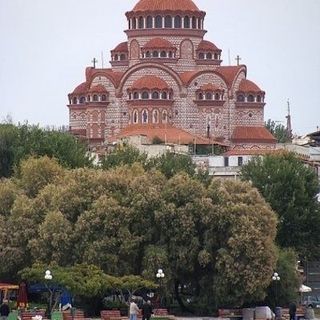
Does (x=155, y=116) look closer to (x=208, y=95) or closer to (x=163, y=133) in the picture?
(x=163, y=133)

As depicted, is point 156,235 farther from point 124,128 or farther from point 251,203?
point 124,128

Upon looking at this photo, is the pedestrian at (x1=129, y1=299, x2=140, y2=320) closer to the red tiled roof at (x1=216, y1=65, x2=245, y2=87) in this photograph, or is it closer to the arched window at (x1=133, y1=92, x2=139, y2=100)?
the arched window at (x1=133, y1=92, x2=139, y2=100)

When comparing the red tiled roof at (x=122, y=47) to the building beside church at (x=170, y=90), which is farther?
the red tiled roof at (x=122, y=47)

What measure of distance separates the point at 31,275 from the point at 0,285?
8.04 ft

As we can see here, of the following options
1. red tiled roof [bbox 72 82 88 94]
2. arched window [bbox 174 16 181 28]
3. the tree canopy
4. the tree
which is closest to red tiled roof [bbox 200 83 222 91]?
arched window [bbox 174 16 181 28]

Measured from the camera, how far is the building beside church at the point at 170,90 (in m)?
173

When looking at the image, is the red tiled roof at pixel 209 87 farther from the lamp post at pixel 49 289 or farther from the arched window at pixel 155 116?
the lamp post at pixel 49 289

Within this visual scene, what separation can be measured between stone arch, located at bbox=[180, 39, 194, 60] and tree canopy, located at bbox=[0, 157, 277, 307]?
262 ft

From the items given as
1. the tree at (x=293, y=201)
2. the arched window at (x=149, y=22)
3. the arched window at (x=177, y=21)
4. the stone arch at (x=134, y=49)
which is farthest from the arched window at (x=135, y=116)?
the tree at (x=293, y=201)

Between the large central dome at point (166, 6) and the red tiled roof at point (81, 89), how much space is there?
21.7 feet

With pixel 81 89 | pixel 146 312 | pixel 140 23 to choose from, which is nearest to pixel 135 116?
pixel 140 23

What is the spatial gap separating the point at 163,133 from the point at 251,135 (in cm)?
817

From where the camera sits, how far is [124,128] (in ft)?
568

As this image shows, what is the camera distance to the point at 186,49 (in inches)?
7032
